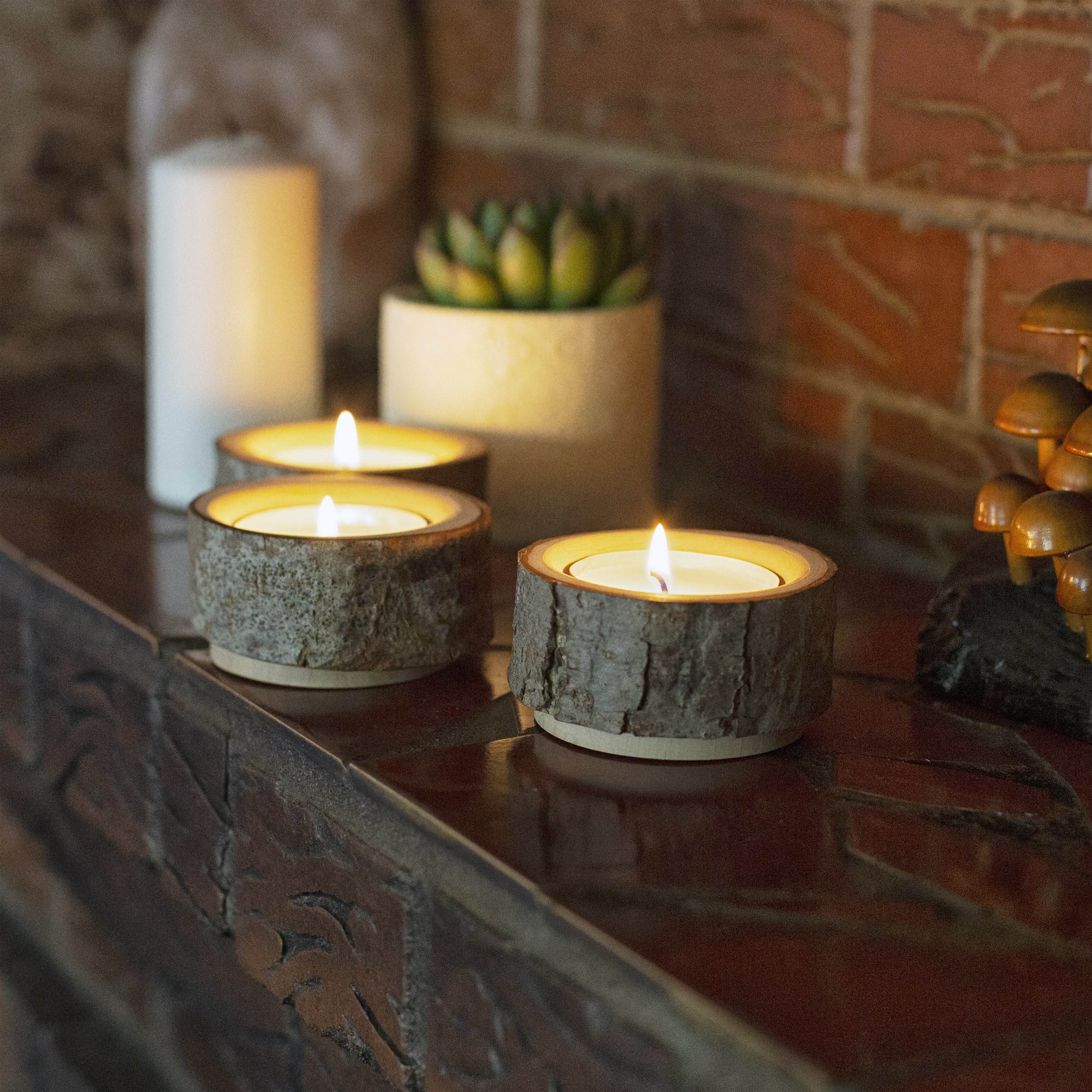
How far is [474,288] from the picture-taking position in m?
1.03

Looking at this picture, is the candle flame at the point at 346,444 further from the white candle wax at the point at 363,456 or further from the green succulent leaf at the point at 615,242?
the green succulent leaf at the point at 615,242

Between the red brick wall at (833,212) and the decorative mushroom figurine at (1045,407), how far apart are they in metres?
0.21

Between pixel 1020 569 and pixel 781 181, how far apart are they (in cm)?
46

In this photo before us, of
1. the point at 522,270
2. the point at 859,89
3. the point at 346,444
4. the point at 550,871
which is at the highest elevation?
the point at 859,89

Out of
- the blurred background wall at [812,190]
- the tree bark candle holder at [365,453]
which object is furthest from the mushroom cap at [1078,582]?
the tree bark candle holder at [365,453]

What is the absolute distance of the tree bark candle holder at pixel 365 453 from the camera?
92 centimetres

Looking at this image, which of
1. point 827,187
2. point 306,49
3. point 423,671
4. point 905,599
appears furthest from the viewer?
point 306,49

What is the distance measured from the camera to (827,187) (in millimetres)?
1089

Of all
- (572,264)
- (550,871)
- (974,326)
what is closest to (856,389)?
(974,326)

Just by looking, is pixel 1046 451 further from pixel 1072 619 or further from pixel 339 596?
pixel 339 596

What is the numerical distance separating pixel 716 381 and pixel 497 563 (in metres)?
0.32

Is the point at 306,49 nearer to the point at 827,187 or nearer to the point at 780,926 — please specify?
the point at 827,187

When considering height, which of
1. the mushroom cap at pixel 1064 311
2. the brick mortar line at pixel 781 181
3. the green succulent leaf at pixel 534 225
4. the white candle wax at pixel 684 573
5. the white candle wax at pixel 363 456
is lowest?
the white candle wax at pixel 684 573

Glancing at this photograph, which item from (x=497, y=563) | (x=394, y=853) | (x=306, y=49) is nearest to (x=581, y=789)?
(x=394, y=853)
